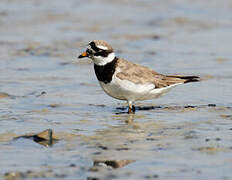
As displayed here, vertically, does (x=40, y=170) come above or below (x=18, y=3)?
below

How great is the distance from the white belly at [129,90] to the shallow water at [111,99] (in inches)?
10.4

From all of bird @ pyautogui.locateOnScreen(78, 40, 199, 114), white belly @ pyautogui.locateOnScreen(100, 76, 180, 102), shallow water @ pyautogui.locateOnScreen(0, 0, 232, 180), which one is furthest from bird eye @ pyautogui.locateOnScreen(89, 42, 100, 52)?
shallow water @ pyautogui.locateOnScreen(0, 0, 232, 180)

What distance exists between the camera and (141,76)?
8117 millimetres

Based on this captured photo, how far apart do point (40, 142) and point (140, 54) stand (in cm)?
595

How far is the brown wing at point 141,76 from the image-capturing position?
26.0ft

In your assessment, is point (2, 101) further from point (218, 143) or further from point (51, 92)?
point (218, 143)

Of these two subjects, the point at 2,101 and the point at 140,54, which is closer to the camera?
the point at 2,101

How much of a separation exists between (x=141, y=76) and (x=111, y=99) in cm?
104

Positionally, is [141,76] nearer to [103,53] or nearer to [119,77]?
[119,77]

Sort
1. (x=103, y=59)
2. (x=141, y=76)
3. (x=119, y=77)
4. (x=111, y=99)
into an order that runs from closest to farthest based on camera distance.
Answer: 1. (x=119, y=77)
2. (x=103, y=59)
3. (x=141, y=76)
4. (x=111, y=99)

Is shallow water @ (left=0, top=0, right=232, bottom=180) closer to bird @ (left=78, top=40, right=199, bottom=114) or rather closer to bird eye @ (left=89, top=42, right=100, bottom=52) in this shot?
bird @ (left=78, top=40, right=199, bottom=114)

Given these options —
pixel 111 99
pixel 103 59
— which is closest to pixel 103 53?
pixel 103 59

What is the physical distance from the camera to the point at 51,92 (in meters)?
9.31

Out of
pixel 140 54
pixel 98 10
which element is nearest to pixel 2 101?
pixel 140 54
